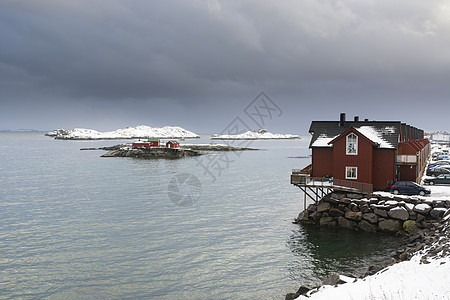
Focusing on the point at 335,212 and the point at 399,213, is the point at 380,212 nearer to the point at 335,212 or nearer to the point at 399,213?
the point at 399,213

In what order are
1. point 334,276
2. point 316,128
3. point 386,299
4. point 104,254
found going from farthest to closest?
1. point 316,128
2. point 104,254
3. point 334,276
4. point 386,299

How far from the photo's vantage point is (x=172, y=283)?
1922cm

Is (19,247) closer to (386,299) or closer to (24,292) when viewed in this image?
(24,292)

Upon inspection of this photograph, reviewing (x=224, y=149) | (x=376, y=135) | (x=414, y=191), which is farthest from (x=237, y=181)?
(x=224, y=149)

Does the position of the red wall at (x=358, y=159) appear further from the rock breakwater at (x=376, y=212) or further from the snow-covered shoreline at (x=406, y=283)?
the snow-covered shoreline at (x=406, y=283)

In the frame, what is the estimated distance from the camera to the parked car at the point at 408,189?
30.0 m

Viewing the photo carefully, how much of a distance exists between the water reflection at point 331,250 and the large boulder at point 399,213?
1766 mm

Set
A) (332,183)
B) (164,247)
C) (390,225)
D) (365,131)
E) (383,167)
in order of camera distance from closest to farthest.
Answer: (164,247), (390,225), (332,183), (383,167), (365,131)

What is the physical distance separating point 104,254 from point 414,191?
87.4ft

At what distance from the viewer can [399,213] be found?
27.5 m

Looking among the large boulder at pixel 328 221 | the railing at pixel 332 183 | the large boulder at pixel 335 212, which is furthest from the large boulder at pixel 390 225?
the large boulder at pixel 328 221

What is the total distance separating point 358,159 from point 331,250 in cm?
1193

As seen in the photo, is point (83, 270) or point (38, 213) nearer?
point (83, 270)

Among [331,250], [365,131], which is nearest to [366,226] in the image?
[331,250]
